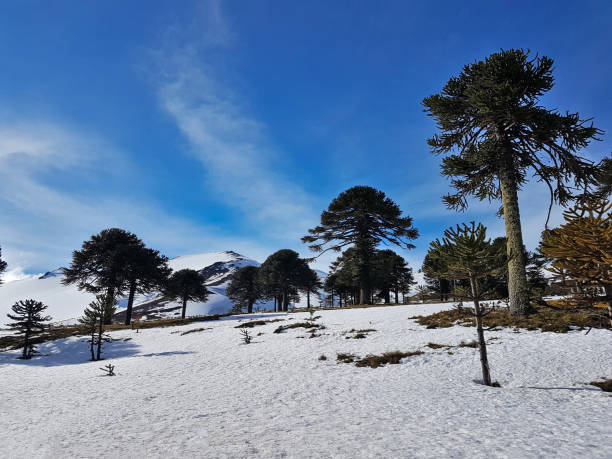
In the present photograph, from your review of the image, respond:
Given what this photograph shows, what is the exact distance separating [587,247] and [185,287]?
4427 cm

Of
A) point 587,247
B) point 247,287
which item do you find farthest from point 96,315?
point 247,287

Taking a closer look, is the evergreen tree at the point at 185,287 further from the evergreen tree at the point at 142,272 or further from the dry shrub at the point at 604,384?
the dry shrub at the point at 604,384

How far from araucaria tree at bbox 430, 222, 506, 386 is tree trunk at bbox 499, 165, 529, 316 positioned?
576 cm

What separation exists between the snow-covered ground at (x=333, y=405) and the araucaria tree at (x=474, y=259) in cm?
125

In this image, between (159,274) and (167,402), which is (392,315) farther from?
(159,274)

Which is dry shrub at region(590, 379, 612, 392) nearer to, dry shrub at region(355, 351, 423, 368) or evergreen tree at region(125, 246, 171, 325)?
dry shrub at region(355, 351, 423, 368)

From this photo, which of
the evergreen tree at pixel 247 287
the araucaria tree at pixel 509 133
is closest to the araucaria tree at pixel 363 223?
the araucaria tree at pixel 509 133

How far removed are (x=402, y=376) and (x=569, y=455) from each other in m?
4.30

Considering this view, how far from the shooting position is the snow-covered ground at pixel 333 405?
390cm

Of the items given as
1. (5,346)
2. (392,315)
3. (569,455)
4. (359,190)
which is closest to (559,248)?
(569,455)

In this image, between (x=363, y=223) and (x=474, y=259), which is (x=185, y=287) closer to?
(x=363, y=223)

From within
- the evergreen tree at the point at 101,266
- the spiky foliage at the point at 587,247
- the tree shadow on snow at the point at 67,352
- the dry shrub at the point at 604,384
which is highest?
the evergreen tree at the point at 101,266

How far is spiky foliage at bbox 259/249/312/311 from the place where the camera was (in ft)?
139

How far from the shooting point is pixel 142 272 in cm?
3522
